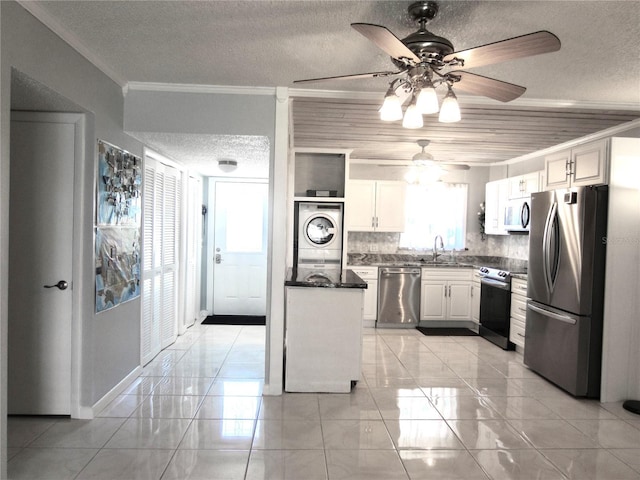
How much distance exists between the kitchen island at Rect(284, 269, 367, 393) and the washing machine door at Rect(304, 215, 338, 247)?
229cm

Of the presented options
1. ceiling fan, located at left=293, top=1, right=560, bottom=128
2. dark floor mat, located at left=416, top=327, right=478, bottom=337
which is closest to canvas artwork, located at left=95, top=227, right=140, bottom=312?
ceiling fan, located at left=293, top=1, right=560, bottom=128

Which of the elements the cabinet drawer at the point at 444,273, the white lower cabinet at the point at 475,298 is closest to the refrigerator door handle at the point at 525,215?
the white lower cabinet at the point at 475,298

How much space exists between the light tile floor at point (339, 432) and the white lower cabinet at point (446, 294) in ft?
5.97

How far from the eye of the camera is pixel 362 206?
20.0 ft

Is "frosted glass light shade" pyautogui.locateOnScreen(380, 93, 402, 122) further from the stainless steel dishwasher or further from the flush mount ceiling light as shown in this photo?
the stainless steel dishwasher

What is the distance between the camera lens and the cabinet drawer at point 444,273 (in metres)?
5.84

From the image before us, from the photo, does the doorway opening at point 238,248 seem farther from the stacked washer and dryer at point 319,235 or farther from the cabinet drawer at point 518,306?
the cabinet drawer at point 518,306

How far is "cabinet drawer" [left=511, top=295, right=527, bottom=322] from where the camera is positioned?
15.1 ft

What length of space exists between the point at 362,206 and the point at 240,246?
1.89 meters

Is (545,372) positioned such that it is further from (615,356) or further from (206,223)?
(206,223)

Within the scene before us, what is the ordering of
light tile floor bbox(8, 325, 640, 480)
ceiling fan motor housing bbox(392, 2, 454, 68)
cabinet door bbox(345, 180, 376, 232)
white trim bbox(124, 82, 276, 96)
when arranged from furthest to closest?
cabinet door bbox(345, 180, 376, 232) → white trim bbox(124, 82, 276, 96) → light tile floor bbox(8, 325, 640, 480) → ceiling fan motor housing bbox(392, 2, 454, 68)

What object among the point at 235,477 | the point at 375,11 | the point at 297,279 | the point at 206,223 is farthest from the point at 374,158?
the point at 235,477

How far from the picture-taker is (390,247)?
643cm

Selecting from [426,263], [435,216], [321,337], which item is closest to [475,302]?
[426,263]
